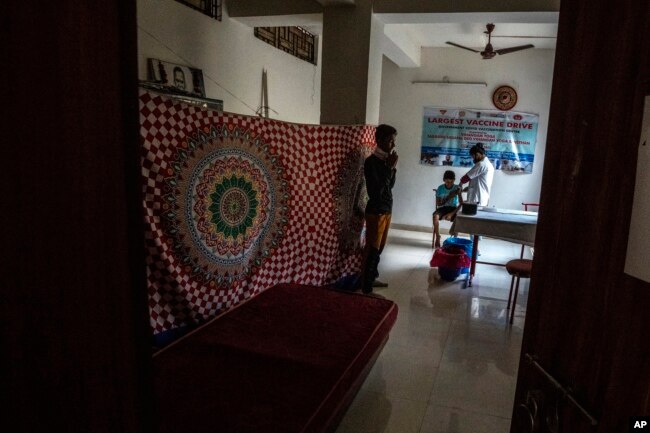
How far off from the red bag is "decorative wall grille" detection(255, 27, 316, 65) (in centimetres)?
326

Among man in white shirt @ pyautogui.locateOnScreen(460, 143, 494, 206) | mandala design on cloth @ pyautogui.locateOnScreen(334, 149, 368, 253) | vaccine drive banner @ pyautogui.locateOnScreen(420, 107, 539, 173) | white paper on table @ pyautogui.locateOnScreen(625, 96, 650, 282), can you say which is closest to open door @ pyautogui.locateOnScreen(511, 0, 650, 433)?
white paper on table @ pyautogui.locateOnScreen(625, 96, 650, 282)

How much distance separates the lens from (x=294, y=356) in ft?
6.89

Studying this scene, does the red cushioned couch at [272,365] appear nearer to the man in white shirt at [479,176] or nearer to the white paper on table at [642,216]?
the white paper on table at [642,216]

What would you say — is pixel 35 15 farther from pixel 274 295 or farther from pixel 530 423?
pixel 274 295

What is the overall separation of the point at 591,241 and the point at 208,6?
169 inches

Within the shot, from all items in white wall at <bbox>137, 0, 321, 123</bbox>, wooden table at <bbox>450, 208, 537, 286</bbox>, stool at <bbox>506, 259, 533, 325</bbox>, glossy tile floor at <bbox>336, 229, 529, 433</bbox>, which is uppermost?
white wall at <bbox>137, 0, 321, 123</bbox>

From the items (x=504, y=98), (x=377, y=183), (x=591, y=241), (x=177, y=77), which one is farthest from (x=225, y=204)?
(x=504, y=98)

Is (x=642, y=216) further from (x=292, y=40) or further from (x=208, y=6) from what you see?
(x=292, y=40)

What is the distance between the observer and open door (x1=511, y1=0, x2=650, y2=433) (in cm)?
67

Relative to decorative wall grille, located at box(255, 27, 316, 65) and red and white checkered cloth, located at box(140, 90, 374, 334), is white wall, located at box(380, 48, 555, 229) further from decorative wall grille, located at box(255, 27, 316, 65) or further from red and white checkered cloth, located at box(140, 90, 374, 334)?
red and white checkered cloth, located at box(140, 90, 374, 334)

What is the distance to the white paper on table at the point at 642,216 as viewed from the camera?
630mm

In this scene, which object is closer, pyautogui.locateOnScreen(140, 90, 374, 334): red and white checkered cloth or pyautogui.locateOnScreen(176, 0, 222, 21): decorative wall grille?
pyautogui.locateOnScreen(140, 90, 374, 334): red and white checkered cloth

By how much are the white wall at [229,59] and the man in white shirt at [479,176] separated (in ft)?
7.65

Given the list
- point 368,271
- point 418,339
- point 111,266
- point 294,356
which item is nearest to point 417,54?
point 368,271
